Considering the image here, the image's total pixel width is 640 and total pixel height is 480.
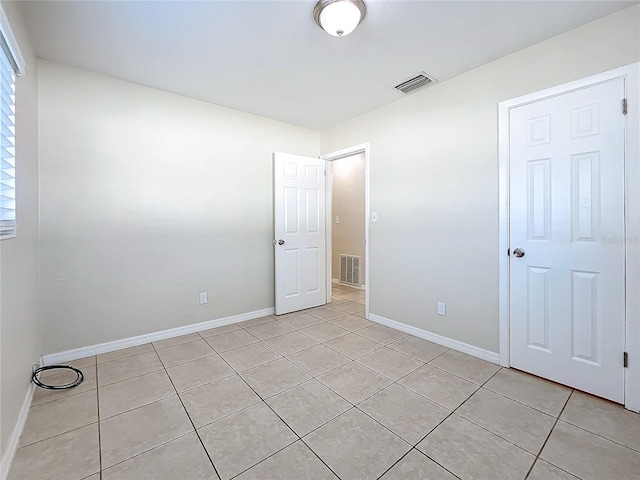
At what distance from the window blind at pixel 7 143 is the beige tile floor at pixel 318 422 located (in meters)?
1.19

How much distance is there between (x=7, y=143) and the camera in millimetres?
1528

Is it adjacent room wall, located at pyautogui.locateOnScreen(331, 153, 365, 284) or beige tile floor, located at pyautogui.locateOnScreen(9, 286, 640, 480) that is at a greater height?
adjacent room wall, located at pyautogui.locateOnScreen(331, 153, 365, 284)

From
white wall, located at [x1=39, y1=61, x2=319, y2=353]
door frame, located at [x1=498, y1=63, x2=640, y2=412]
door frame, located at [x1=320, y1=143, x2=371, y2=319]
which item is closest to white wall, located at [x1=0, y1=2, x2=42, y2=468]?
white wall, located at [x1=39, y1=61, x2=319, y2=353]

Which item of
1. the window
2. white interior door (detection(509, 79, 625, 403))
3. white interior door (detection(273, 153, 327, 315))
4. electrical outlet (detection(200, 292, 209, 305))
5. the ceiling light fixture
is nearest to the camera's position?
the window

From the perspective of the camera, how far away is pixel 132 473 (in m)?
1.32

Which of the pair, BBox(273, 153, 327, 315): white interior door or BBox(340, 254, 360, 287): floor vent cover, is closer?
BBox(273, 153, 327, 315): white interior door

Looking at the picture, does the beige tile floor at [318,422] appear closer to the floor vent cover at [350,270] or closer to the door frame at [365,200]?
the door frame at [365,200]

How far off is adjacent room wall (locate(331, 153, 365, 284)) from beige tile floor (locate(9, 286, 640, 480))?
295 centimetres

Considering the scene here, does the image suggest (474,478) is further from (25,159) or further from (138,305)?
(25,159)

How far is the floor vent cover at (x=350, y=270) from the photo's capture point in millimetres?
5258

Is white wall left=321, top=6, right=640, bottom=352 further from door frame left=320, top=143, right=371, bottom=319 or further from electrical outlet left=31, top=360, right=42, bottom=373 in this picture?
electrical outlet left=31, top=360, right=42, bottom=373

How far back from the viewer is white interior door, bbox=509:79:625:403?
1819 mm

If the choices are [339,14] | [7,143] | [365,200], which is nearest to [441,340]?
[365,200]

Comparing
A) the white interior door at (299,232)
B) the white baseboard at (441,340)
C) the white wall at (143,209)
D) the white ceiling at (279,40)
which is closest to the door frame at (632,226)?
the white ceiling at (279,40)
